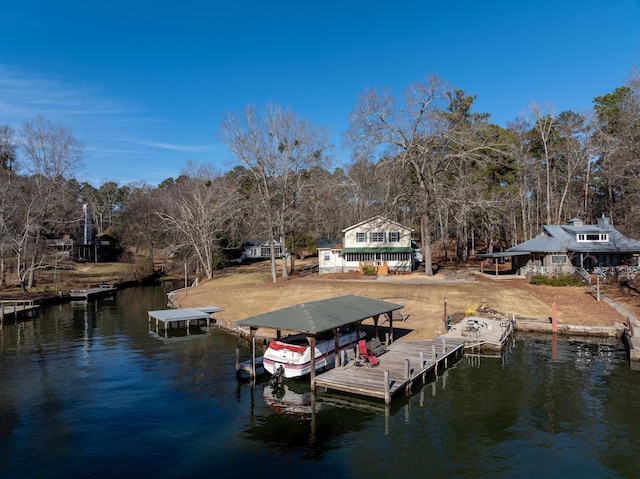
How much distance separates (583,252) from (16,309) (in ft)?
191

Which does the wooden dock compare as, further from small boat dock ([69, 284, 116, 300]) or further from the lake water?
the lake water

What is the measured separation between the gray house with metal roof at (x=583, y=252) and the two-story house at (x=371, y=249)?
12429 millimetres

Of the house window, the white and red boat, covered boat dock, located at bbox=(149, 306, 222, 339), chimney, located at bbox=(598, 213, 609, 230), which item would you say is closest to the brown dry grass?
covered boat dock, located at bbox=(149, 306, 222, 339)

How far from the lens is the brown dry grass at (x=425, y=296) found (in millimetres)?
33688

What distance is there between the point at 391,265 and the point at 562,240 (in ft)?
66.0

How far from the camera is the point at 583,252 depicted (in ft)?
156

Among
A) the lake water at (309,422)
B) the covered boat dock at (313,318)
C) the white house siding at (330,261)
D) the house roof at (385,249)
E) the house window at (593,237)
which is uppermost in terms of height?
the house window at (593,237)

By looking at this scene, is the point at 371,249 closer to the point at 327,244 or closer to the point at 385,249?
the point at 385,249

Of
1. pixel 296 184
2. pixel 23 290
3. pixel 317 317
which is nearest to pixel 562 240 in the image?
pixel 296 184

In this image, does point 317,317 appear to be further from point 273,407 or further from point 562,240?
point 562,240

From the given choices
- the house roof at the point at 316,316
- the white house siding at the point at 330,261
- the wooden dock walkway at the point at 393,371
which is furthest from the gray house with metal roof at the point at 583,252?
the house roof at the point at 316,316

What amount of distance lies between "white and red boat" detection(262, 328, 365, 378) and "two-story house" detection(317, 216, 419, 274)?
1288 inches

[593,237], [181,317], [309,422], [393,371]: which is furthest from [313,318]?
[593,237]

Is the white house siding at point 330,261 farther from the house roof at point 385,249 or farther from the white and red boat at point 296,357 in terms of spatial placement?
the white and red boat at point 296,357
